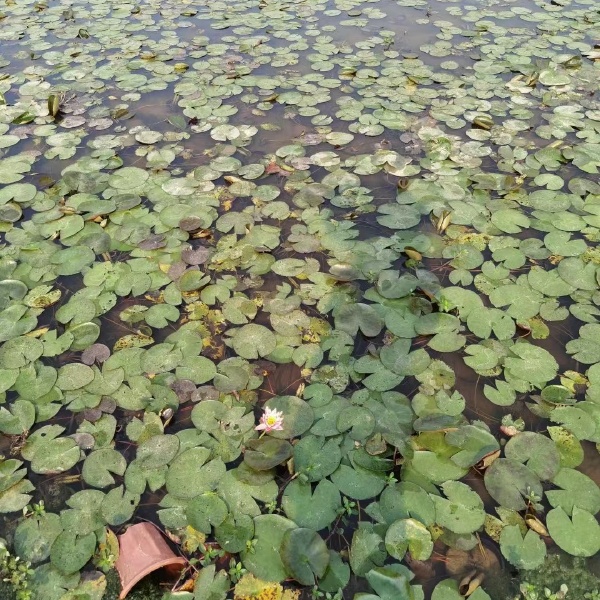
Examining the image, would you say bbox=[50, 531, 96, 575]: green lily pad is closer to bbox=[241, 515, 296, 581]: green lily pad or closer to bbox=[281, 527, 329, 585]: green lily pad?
bbox=[241, 515, 296, 581]: green lily pad

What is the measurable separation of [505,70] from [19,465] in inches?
253

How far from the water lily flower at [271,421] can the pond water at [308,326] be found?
20 millimetres

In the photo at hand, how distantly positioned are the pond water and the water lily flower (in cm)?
2

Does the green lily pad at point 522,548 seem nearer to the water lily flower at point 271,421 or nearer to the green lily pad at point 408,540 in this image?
the green lily pad at point 408,540

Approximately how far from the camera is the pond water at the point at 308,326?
2.27 meters

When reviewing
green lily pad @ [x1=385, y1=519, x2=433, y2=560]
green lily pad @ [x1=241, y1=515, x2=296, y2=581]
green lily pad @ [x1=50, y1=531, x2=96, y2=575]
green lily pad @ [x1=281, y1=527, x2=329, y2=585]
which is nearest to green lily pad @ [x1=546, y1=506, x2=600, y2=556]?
green lily pad @ [x1=385, y1=519, x2=433, y2=560]

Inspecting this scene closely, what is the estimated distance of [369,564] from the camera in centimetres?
218

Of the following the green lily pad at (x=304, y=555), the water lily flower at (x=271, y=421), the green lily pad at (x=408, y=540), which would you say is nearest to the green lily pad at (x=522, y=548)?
the green lily pad at (x=408, y=540)

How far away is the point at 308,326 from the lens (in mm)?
3191

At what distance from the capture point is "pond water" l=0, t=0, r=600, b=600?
7.45 feet

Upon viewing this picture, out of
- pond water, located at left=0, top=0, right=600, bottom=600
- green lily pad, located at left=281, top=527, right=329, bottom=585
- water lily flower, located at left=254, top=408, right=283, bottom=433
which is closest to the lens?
green lily pad, located at left=281, top=527, right=329, bottom=585

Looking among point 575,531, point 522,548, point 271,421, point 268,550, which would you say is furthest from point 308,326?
point 575,531

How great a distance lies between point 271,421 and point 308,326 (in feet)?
2.70

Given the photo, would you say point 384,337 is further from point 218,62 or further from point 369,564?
point 218,62
